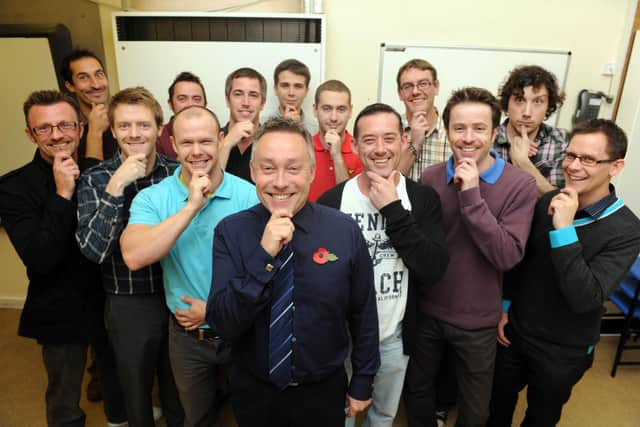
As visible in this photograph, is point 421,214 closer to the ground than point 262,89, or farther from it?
closer to the ground

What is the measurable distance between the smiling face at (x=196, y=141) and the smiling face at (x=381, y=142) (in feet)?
1.98

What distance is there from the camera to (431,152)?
2.28 metres

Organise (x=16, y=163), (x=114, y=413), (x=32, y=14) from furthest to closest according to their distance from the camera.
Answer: (x=16, y=163) → (x=32, y=14) → (x=114, y=413)

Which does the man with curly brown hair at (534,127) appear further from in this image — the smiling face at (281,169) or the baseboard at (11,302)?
the baseboard at (11,302)

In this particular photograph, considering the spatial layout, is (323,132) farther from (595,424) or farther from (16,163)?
(16,163)

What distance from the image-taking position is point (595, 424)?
2303mm

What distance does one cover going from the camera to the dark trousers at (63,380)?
5.94ft

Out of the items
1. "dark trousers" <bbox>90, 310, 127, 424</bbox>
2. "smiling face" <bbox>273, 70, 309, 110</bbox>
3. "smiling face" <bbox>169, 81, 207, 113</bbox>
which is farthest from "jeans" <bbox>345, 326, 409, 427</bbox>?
"smiling face" <bbox>169, 81, 207, 113</bbox>

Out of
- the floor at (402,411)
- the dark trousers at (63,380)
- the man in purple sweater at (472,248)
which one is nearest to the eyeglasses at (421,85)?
the man in purple sweater at (472,248)

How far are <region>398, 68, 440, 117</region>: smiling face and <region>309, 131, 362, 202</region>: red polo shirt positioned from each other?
47 centimetres

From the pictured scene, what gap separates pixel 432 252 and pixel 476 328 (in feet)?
1.67

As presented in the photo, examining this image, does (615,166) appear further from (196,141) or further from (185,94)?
(185,94)

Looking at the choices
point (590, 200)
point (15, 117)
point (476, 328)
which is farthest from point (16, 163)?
point (590, 200)

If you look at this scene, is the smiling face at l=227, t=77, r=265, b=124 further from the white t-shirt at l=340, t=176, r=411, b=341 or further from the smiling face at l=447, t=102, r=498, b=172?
the smiling face at l=447, t=102, r=498, b=172
